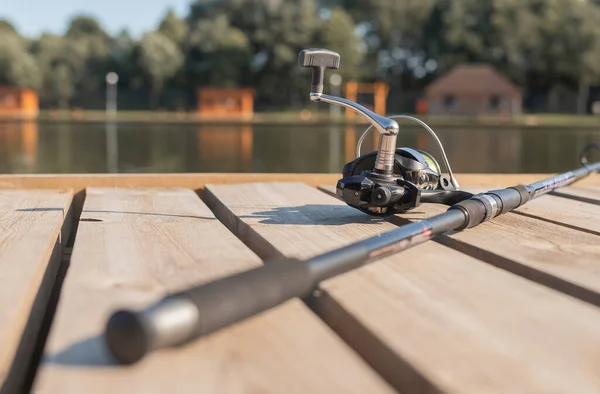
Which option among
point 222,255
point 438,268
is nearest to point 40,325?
point 222,255

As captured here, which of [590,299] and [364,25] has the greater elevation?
[364,25]

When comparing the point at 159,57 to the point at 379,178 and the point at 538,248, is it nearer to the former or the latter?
the point at 379,178

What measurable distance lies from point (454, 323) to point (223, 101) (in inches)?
1751

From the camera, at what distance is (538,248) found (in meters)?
1.40

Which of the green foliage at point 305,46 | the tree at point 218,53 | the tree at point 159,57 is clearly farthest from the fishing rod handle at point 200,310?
the tree at point 159,57

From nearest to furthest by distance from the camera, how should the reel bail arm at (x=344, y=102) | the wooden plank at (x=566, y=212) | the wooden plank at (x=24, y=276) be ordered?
1. the wooden plank at (x=24, y=276)
2. the reel bail arm at (x=344, y=102)
3. the wooden plank at (x=566, y=212)

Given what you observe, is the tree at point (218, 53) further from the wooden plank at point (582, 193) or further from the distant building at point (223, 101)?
the wooden plank at point (582, 193)

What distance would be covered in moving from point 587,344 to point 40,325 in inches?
31.2

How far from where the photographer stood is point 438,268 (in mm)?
1195

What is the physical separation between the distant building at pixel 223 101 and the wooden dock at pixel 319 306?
42756 mm

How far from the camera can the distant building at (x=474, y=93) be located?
4325 centimetres

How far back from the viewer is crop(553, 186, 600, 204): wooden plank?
226 cm

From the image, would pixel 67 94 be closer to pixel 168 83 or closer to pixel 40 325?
pixel 168 83

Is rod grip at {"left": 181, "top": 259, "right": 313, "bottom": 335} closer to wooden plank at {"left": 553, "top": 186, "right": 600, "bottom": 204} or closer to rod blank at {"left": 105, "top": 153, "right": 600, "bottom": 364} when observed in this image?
rod blank at {"left": 105, "top": 153, "right": 600, "bottom": 364}
